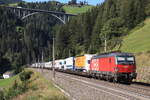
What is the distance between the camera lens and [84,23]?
160875 millimetres

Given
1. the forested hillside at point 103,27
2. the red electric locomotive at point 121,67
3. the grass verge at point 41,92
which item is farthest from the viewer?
the forested hillside at point 103,27

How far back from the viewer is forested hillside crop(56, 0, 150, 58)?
12241 centimetres

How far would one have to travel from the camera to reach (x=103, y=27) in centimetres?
12850

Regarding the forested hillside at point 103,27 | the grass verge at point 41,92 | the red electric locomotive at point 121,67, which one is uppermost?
the forested hillside at point 103,27

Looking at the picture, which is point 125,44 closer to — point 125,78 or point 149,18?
point 149,18

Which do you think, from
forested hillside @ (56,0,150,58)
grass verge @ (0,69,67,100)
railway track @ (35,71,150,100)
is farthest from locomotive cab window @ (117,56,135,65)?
forested hillside @ (56,0,150,58)

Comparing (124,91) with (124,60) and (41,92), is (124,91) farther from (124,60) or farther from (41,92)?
(124,60)

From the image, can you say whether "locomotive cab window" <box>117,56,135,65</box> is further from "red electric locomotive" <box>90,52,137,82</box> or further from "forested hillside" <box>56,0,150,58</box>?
"forested hillside" <box>56,0,150,58</box>

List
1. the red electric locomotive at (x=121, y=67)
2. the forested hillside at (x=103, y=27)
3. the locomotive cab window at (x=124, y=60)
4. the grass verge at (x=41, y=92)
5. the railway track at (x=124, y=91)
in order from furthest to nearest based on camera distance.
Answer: the forested hillside at (x=103, y=27), the locomotive cab window at (x=124, y=60), the red electric locomotive at (x=121, y=67), the railway track at (x=124, y=91), the grass verge at (x=41, y=92)

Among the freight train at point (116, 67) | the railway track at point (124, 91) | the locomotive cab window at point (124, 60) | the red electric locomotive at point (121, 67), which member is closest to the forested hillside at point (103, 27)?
the freight train at point (116, 67)

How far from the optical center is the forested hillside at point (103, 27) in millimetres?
122412

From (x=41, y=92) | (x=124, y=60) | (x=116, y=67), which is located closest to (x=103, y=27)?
(x=124, y=60)

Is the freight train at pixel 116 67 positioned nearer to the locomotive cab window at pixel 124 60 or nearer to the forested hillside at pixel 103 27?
the locomotive cab window at pixel 124 60

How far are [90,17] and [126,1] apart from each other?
3367 centimetres
